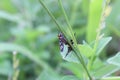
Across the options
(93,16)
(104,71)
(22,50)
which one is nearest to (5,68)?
(22,50)

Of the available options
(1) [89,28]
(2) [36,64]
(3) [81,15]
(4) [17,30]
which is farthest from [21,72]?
(3) [81,15]

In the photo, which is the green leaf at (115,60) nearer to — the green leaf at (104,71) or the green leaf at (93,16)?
the green leaf at (104,71)

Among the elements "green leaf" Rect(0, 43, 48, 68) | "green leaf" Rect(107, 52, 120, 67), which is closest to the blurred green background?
"green leaf" Rect(0, 43, 48, 68)

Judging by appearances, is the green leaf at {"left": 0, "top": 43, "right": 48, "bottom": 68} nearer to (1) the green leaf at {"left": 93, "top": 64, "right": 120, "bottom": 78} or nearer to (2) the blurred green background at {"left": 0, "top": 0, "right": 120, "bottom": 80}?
(2) the blurred green background at {"left": 0, "top": 0, "right": 120, "bottom": 80}

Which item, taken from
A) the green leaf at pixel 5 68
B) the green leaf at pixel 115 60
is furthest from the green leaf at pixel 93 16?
the green leaf at pixel 115 60

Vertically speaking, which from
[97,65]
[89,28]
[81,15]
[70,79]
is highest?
[81,15]

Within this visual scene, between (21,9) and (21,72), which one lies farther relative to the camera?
(21,9)

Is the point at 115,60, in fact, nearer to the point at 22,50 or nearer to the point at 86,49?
the point at 86,49

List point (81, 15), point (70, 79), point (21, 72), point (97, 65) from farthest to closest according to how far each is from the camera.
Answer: point (81, 15) < point (21, 72) < point (97, 65) < point (70, 79)

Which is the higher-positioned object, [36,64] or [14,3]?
[14,3]

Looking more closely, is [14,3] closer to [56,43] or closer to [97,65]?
[56,43]
